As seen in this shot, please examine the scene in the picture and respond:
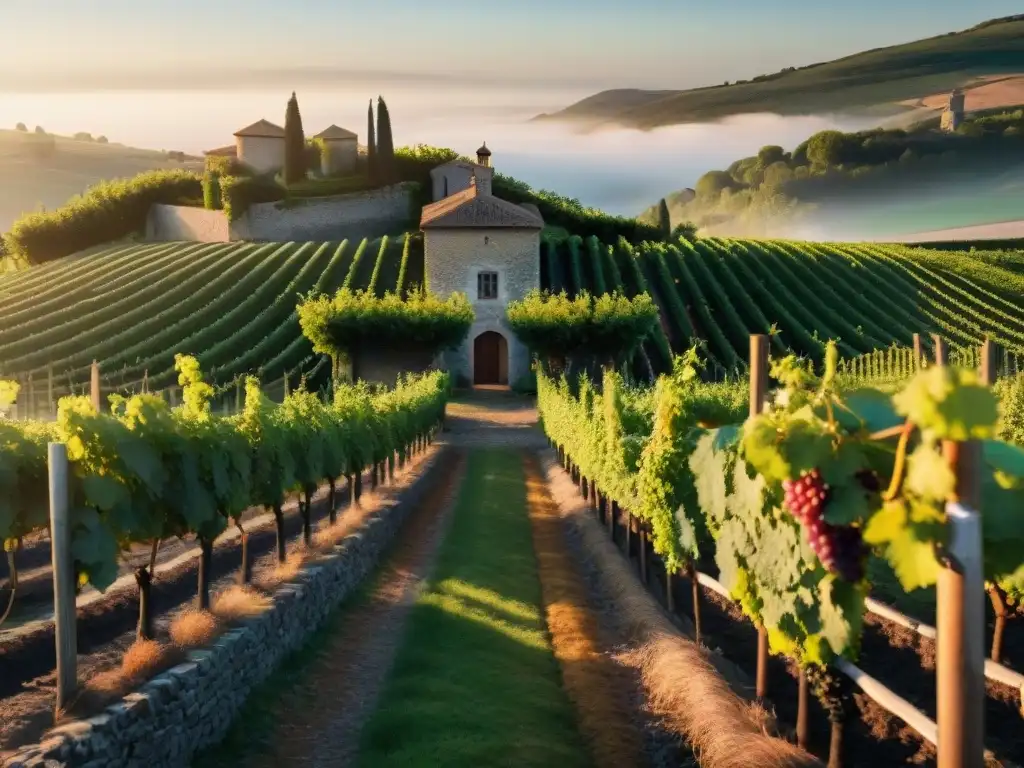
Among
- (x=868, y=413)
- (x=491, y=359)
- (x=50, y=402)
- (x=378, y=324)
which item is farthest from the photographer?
(x=491, y=359)

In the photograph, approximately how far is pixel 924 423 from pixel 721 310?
1956 inches

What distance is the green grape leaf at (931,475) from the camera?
3402mm

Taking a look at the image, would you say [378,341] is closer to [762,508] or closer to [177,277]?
[177,277]

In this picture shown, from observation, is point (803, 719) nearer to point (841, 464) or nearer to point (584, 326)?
point (841, 464)

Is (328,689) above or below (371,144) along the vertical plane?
below

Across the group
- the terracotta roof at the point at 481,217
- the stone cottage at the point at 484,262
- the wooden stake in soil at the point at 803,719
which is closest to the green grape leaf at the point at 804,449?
the wooden stake in soil at the point at 803,719

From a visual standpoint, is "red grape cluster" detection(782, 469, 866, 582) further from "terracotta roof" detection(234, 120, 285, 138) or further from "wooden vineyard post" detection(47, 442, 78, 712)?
"terracotta roof" detection(234, 120, 285, 138)

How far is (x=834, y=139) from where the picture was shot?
90.6 m

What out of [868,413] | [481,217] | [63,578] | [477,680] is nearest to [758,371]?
[868,413]

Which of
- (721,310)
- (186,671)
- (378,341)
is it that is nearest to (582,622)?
(186,671)

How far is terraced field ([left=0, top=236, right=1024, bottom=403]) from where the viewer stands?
46.9 meters

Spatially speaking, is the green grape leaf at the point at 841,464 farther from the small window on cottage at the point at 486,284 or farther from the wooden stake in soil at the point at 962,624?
the small window on cottage at the point at 486,284

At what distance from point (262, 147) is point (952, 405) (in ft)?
247

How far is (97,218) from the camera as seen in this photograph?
238 ft
